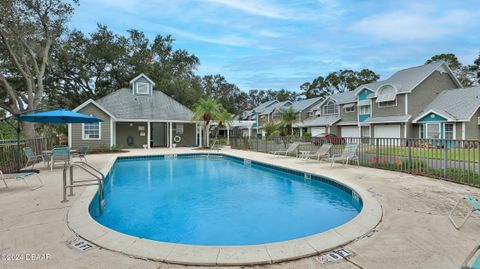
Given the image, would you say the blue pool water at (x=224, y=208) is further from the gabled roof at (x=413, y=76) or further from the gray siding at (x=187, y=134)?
the gabled roof at (x=413, y=76)

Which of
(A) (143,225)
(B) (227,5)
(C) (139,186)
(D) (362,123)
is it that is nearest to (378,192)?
(A) (143,225)

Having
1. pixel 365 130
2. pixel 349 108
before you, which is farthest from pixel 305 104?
pixel 365 130

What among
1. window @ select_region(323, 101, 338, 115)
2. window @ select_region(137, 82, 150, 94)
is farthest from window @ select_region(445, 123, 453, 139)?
window @ select_region(137, 82, 150, 94)

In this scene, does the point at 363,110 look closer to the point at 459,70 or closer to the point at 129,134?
the point at 129,134

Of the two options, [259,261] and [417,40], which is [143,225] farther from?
[417,40]

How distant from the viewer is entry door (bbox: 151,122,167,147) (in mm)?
26172

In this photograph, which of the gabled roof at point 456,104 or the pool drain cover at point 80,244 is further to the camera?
the gabled roof at point 456,104

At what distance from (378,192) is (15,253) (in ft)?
22.3

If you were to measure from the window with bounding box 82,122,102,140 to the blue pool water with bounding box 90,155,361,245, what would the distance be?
11.3 metres

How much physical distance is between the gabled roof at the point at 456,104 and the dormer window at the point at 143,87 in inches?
1003

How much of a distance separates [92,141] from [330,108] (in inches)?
1146

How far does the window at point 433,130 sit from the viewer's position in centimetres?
2334

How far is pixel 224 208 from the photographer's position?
21.7 ft

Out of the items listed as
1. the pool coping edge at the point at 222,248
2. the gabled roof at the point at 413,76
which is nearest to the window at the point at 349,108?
the gabled roof at the point at 413,76
